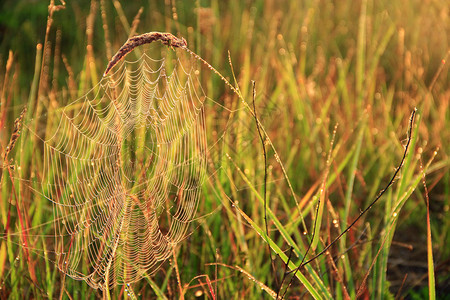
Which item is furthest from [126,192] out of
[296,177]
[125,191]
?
[296,177]

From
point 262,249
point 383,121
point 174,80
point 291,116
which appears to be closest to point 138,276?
point 262,249

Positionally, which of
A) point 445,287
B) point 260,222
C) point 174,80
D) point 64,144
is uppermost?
point 174,80

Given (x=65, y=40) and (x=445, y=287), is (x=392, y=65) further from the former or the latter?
(x=65, y=40)

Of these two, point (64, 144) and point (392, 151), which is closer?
point (64, 144)
